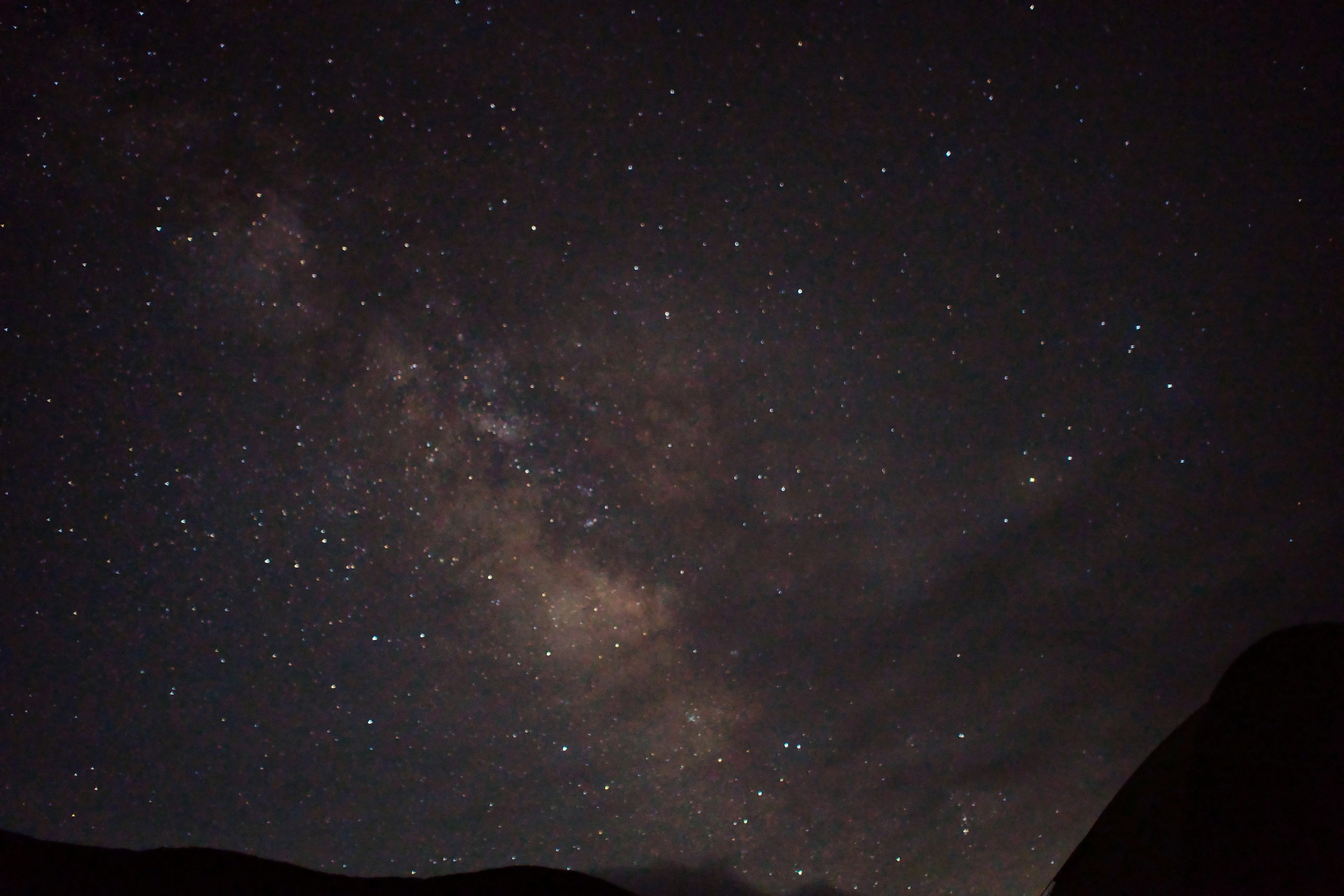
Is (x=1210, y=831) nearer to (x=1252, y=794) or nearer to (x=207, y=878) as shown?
(x=1252, y=794)

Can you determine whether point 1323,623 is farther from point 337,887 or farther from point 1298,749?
point 337,887

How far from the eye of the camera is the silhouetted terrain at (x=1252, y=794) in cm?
492

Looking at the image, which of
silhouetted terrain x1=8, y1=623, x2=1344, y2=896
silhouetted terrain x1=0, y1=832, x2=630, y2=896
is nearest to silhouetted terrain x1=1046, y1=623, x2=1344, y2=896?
silhouetted terrain x1=8, y1=623, x2=1344, y2=896

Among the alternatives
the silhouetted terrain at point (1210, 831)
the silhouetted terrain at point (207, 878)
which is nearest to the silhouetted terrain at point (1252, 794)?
the silhouetted terrain at point (1210, 831)

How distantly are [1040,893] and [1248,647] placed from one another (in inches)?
134

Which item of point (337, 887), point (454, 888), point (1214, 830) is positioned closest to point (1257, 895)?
point (1214, 830)

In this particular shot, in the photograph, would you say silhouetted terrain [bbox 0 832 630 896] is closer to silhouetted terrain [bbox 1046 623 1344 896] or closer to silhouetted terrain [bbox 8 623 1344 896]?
silhouetted terrain [bbox 8 623 1344 896]

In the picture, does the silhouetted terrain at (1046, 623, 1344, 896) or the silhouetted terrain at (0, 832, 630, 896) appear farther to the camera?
the silhouetted terrain at (1046, 623, 1344, 896)

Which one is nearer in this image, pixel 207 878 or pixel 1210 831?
pixel 207 878

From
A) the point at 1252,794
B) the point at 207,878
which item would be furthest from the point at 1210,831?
the point at 207,878

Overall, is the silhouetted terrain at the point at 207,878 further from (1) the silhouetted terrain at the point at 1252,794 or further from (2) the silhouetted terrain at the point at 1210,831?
(1) the silhouetted terrain at the point at 1252,794

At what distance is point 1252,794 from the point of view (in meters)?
5.28

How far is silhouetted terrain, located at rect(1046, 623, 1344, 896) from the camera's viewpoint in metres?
4.92

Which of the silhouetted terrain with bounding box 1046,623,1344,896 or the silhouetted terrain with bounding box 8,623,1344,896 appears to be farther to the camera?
the silhouetted terrain with bounding box 1046,623,1344,896
